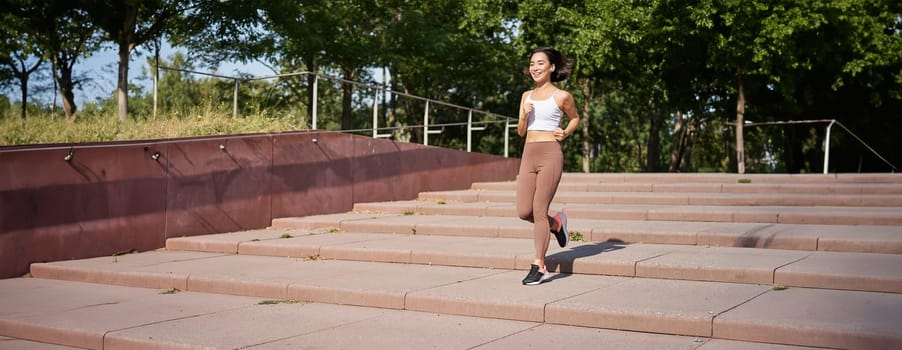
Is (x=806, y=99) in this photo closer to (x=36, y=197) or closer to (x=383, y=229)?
(x=383, y=229)

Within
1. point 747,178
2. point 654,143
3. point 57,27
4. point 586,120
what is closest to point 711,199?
point 747,178

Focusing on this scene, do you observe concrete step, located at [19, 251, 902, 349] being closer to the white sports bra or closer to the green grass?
the white sports bra

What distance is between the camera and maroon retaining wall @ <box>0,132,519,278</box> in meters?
8.67

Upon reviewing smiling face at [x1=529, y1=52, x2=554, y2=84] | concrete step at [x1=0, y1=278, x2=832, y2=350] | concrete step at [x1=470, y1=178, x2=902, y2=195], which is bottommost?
concrete step at [x1=0, y1=278, x2=832, y2=350]

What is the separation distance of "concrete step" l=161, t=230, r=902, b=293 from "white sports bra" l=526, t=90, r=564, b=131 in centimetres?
136

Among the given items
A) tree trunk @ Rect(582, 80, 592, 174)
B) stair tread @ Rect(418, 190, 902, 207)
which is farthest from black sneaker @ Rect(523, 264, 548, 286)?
tree trunk @ Rect(582, 80, 592, 174)

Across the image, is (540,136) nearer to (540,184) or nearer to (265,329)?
(540,184)

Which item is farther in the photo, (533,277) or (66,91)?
(66,91)

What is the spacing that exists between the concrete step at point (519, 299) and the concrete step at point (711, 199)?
496cm

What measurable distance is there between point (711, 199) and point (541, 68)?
18.7ft

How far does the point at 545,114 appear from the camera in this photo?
262 inches

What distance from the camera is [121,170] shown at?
9.59m

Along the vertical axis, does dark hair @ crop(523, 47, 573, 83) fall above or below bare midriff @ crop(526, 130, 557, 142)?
above

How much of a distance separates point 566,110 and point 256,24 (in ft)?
49.7
